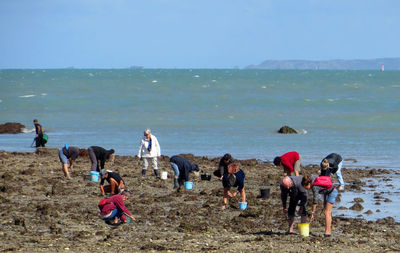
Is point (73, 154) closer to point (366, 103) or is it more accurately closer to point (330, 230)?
point (330, 230)

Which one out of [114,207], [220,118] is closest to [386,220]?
[114,207]

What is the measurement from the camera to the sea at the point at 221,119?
31.2 metres

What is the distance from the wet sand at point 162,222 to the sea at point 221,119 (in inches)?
114

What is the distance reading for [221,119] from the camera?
4866cm

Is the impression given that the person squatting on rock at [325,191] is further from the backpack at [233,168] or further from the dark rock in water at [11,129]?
the dark rock in water at [11,129]

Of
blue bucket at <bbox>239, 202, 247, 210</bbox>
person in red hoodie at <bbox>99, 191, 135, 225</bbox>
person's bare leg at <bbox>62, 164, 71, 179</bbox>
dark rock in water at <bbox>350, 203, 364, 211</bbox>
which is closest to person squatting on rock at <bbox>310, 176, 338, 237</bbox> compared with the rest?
blue bucket at <bbox>239, 202, 247, 210</bbox>

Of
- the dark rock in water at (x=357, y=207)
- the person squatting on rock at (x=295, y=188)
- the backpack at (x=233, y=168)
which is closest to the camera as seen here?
the person squatting on rock at (x=295, y=188)

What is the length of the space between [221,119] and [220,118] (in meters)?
0.79

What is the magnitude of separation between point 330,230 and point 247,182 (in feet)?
23.5

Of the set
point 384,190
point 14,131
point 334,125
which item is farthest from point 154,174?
point 334,125

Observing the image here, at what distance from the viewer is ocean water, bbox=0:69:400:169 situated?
103ft

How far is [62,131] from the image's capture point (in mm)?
39906

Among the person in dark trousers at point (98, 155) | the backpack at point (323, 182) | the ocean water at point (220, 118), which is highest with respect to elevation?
the backpack at point (323, 182)

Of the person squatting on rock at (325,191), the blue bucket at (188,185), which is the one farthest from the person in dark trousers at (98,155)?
the person squatting on rock at (325,191)
